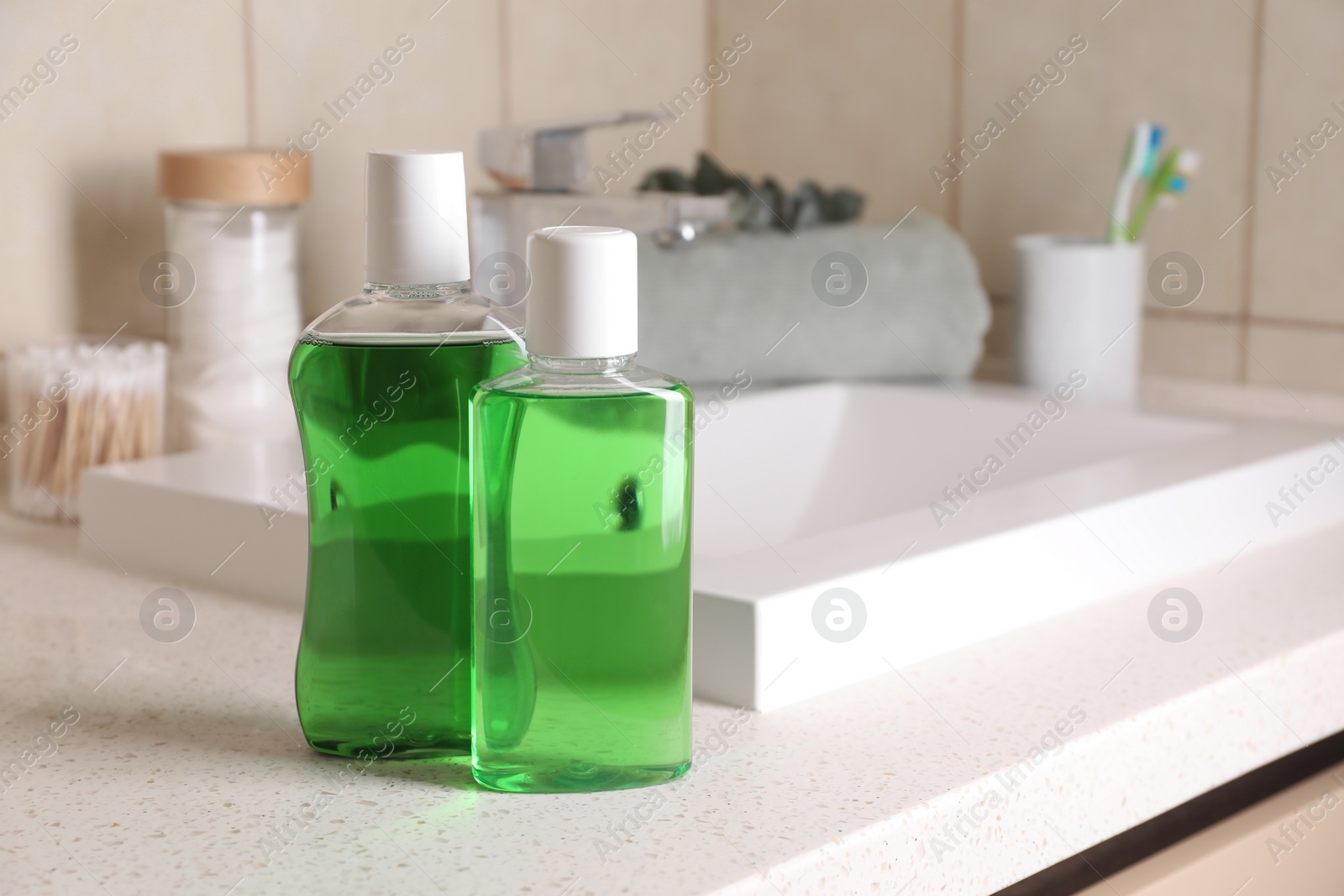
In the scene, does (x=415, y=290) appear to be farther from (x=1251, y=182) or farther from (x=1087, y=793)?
(x=1251, y=182)

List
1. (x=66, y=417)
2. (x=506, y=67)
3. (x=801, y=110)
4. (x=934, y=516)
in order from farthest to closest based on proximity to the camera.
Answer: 1. (x=801, y=110)
2. (x=506, y=67)
3. (x=66, y=417)
4. (x=934, y=516)

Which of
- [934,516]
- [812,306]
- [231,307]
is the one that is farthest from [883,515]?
[231,307]

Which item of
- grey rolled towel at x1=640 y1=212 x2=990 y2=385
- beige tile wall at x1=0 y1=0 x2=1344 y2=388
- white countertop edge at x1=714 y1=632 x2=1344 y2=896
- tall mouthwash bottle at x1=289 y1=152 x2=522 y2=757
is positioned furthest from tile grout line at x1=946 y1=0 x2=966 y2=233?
tall mouthwash bottle at x1=289 y1=152 x2=522 y2=757

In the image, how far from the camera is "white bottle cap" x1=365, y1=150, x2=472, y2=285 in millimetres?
414

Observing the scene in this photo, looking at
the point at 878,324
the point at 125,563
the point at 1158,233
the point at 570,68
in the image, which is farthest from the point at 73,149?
the point at 1158,233

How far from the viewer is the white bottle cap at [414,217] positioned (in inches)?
16.3

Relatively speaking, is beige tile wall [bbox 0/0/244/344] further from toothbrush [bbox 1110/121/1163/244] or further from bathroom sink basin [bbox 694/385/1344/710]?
toothbrush [bbox 1110/121/1163/244]

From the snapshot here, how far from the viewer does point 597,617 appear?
1.33 feet

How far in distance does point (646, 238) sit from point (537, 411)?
61cm

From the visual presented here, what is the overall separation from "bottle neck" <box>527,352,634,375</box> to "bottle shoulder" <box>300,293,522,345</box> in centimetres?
3

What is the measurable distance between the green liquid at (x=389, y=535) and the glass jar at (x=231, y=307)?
0.44m

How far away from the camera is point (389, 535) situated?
44 centimetres

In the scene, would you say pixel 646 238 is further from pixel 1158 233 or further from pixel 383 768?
pixel 383 768

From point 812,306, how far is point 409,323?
0.57 metres
